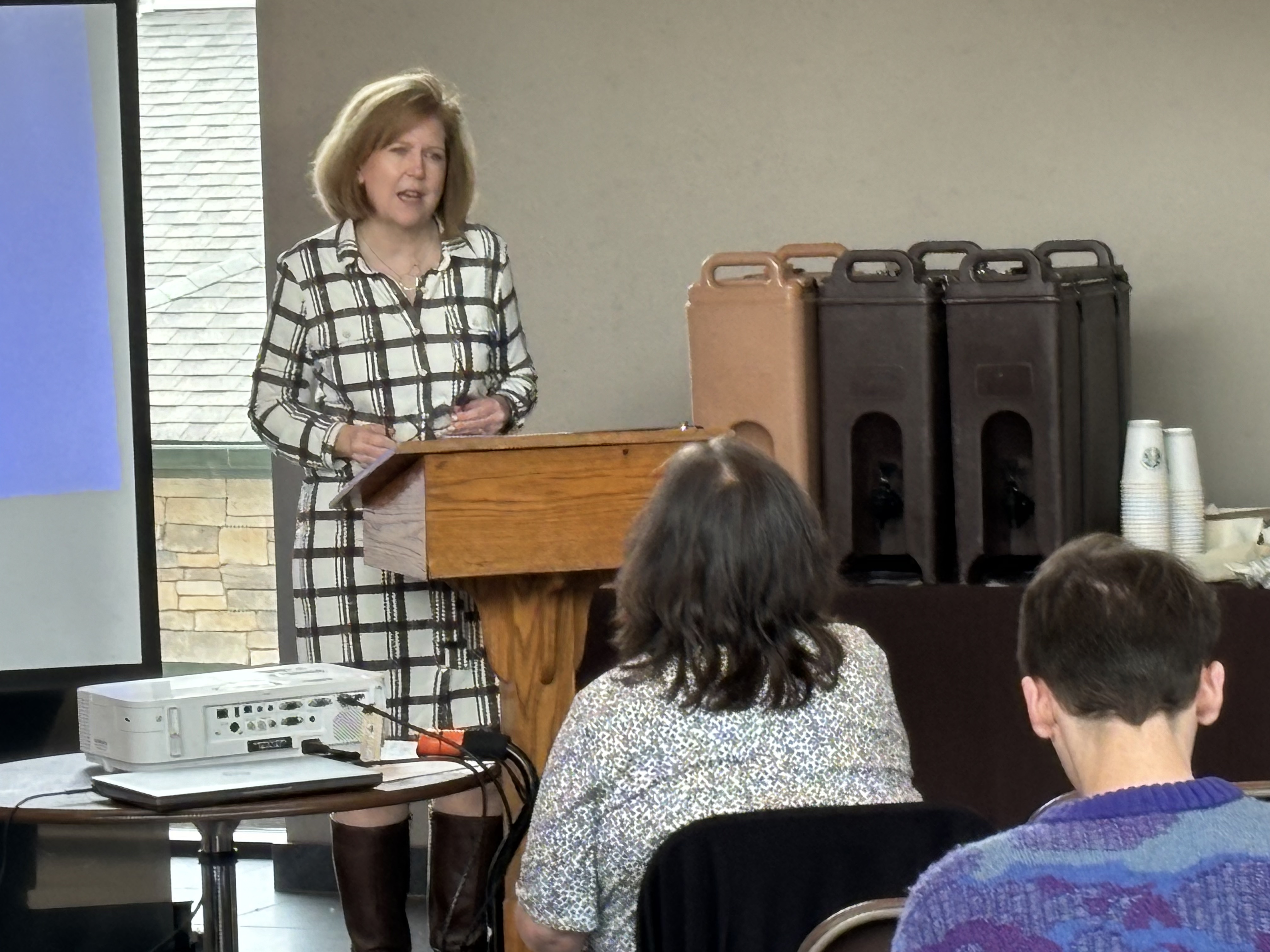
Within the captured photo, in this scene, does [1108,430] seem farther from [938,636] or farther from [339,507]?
[339,507]

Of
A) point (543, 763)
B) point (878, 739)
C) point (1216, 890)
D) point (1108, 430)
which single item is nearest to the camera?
point (1216, 890)

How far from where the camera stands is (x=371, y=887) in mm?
2904

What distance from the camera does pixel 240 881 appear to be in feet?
14.6

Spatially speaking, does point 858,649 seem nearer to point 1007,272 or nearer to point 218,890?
point 218,890

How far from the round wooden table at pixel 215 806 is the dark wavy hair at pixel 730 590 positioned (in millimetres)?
331

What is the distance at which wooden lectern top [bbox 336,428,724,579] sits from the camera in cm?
240

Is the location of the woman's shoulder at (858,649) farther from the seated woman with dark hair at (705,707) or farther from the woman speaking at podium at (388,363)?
the woman speaking at podium at (388,363)

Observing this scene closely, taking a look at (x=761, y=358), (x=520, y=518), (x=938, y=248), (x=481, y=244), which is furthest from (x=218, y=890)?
(x=938, y=248)

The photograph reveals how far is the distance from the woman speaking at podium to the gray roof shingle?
1582 millimetres

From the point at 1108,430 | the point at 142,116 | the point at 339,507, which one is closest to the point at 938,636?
the point at 1108,430

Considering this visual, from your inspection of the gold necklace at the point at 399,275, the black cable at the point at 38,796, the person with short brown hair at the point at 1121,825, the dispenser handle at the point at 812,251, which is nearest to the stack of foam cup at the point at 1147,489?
the dispenser handle at the point at 812,251

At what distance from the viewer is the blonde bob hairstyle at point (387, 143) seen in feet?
10.1

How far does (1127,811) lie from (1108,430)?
7.37 ft

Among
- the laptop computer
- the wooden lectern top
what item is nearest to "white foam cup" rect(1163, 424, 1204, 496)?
the wooden lectern top
